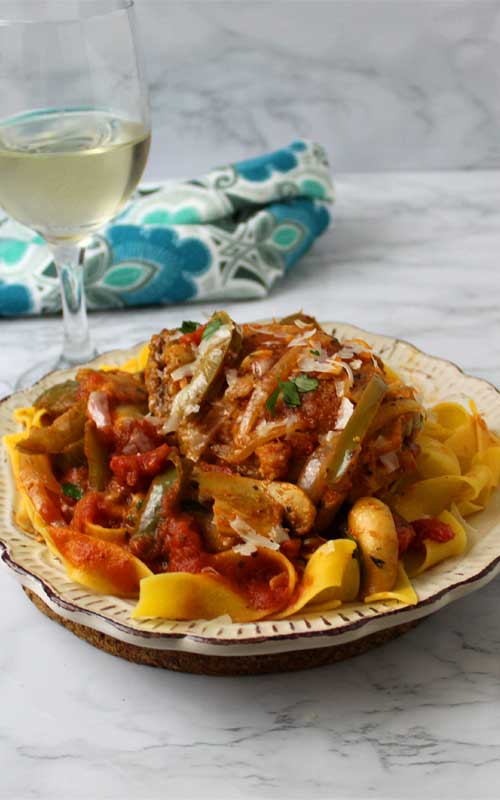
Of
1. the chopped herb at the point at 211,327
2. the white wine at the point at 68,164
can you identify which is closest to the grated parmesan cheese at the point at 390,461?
the chopped herb at the point at 211,327

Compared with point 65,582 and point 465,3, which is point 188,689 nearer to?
point 65,582

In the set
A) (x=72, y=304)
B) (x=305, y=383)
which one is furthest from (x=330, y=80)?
(x=305, y=383)

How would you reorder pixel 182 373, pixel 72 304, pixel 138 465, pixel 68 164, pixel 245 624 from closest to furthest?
pixel 245 624 < pixel 138 465 < pixel 182 373 < pixel 68 164 < pixel 72 304

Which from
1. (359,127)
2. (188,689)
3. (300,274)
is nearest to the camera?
(188,689)

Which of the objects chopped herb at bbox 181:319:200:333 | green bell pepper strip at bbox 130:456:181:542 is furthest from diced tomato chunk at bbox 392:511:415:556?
chopped herb at bbox 181:319:200:333

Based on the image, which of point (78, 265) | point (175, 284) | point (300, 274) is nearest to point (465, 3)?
point (300, 274)

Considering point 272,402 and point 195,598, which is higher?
point 272,402

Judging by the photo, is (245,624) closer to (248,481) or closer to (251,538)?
(251,538)

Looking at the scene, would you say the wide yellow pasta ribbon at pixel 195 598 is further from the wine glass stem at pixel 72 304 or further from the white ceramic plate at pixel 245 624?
the wine glass stem at pixel 72 304
